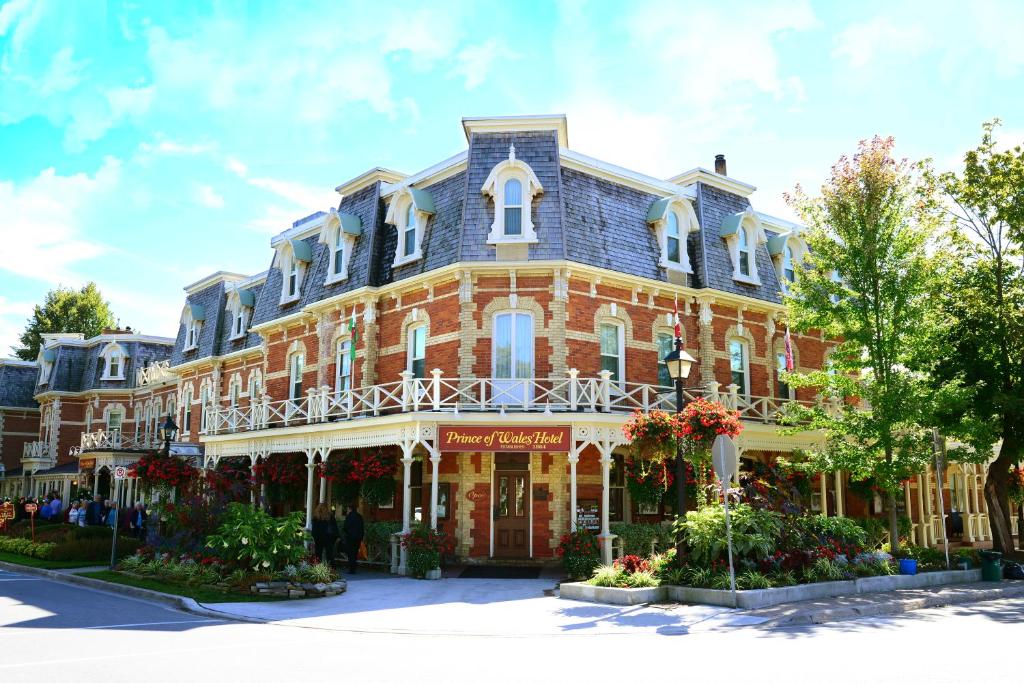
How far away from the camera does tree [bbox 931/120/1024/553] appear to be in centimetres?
2086

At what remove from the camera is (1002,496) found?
22.1m

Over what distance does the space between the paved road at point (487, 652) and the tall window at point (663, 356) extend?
1063cm

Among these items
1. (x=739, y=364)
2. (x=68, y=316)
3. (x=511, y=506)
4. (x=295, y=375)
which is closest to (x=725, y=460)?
(x=511, y=506)

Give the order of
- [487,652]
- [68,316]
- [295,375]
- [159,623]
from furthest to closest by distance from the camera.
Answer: [68,316], [295,375], [159,623], [487,652]

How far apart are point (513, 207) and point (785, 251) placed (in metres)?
10.4

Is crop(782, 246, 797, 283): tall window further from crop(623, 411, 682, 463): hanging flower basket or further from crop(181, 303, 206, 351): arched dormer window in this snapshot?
crop(181, 303, 206, 351): arched dormer window

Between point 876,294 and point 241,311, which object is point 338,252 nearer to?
point 241,311

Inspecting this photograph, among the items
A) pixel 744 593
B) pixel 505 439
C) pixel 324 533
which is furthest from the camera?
pixel 324 533

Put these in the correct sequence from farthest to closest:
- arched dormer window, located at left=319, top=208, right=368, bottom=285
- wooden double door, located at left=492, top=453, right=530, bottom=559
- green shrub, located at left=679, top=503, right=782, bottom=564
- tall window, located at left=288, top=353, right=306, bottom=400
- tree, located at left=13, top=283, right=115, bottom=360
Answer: tree, located at left=13, top=283, right=115, bottom=360
tall window, located at left=288, top=353, right=306, bottom=400
arched dormer window, located at left=319, top=208, right=368, bottom=285
wooden double door, located at left=492, top=453, right=530, bottom=559
green shrub, located at left=679, top=503, right=782, bottom=564

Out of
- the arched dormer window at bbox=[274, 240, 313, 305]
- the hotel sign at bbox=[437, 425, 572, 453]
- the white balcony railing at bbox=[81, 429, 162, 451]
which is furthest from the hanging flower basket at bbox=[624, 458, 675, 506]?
the white balcony railing at bbox=[81, 429, 162, 451]

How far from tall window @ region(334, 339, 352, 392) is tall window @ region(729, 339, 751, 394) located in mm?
11740

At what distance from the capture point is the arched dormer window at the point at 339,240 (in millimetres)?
25000

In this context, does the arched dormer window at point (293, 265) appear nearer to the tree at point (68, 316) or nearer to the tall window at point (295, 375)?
the tall window at point (295, 375)

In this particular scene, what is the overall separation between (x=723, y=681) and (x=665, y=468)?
38.2ft
